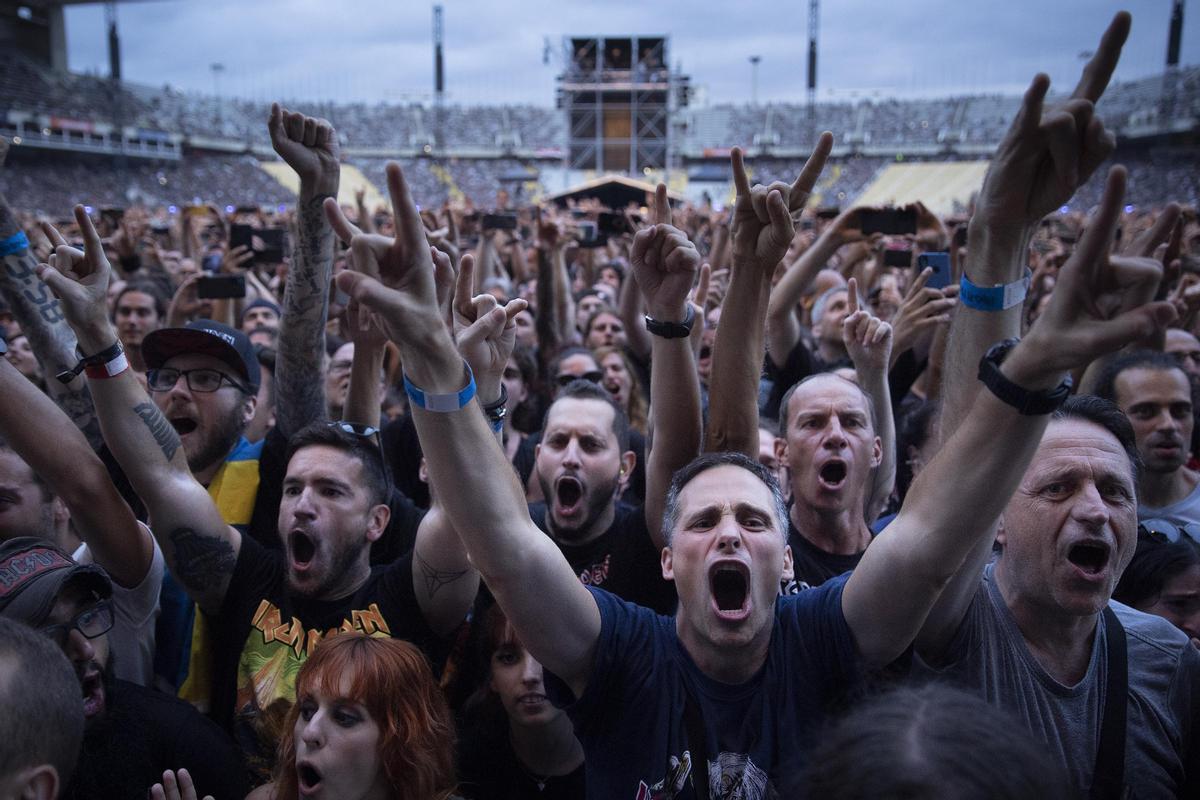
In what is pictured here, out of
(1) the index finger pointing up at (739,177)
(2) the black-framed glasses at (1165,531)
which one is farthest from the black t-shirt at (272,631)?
(2) the black-framed glasses at (1165,531)

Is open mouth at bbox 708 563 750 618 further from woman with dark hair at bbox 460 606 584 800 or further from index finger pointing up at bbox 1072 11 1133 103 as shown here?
index finger pointing up at bbox 1072 11 1133 103

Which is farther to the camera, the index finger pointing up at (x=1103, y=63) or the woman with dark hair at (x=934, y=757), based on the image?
the index finger pointing up at (x=1103, y=63)

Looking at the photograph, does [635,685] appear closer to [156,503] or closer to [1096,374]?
[156,503]

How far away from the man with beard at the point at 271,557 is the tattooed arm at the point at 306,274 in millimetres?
575

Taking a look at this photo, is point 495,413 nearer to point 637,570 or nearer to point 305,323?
point 637,570

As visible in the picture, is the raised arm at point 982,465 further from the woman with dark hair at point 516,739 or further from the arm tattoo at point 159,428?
the arm tattoo at point 159,428

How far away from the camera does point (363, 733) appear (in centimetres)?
209

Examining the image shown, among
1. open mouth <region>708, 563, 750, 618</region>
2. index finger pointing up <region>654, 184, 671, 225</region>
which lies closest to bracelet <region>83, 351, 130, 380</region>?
index finger pointing up <region>654, 184, 671, 225</region>

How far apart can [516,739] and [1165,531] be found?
2.12 m

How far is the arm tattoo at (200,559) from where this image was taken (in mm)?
2486

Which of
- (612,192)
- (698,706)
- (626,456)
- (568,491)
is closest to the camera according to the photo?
(698,706)

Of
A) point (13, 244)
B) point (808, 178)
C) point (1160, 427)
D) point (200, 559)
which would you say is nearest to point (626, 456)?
point (808, 178)

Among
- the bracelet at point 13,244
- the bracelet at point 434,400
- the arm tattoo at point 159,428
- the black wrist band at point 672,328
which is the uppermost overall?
the bracelet at point 13,244

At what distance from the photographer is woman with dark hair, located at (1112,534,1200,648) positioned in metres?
2.50
